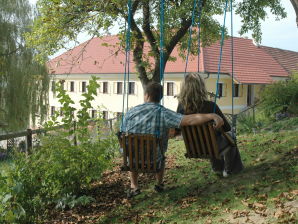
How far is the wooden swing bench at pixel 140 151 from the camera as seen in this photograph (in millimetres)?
4891

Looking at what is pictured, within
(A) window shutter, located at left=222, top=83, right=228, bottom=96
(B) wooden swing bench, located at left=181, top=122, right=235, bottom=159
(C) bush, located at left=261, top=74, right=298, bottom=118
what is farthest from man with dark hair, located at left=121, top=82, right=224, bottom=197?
(A) window shutter, located at left=222, top=83, right=228, bottom=96

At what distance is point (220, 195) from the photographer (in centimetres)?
520

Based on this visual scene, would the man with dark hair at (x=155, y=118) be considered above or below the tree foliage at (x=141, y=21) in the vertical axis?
below

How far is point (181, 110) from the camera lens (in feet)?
17.5

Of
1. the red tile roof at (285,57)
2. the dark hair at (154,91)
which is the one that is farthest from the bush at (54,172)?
the red tile roof at (285,57)

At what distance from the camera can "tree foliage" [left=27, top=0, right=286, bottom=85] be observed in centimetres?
1117

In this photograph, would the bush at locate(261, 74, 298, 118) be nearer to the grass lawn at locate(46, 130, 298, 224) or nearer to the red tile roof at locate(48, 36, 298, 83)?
the grass lawn at locate(46, 130, 298, 224)

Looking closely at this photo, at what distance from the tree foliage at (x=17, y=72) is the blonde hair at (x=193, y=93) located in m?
14.3

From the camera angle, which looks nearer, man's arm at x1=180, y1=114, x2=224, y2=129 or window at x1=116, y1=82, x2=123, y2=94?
man's arm at x1=180, y1=114, x2=224, y2=129

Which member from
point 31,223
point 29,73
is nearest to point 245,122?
point 31,223

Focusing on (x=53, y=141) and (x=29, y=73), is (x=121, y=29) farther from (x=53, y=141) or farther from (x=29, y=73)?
(x=29, y=73)

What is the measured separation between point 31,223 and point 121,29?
302 inches

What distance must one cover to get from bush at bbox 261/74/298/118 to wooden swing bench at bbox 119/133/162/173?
9843 millimetres

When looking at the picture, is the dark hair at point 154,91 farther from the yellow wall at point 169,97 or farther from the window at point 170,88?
the window at point 170,88
